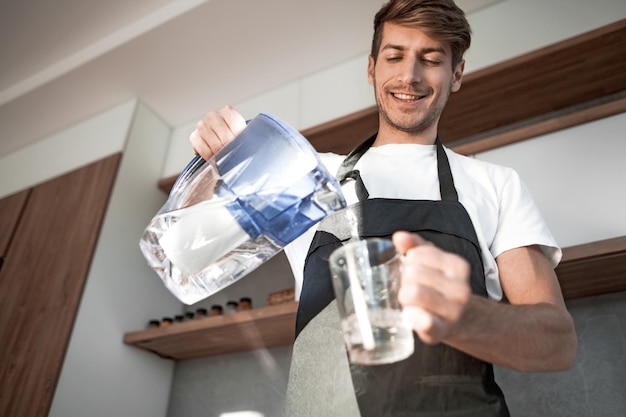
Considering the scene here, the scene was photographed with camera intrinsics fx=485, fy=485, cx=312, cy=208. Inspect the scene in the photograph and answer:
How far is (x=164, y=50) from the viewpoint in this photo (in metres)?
2.12

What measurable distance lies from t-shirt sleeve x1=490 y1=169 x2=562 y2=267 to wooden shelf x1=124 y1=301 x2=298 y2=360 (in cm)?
81

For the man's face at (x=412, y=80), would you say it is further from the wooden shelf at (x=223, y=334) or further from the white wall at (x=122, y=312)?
the white wall at (x=122, y=312)

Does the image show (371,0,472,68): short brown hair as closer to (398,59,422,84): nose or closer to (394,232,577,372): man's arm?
(398,59,422,84): nose

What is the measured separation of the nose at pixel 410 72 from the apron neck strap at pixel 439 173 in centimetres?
13

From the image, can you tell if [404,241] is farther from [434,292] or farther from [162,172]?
[162,172]

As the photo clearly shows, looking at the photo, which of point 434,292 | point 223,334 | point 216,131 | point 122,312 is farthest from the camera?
point 122,312

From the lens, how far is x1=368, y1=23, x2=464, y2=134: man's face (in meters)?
0.97

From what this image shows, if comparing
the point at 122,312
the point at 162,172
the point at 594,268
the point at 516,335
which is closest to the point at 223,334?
the point at 122,312

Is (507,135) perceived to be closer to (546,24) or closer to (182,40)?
(546,24)

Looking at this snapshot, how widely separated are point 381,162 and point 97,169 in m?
1.59

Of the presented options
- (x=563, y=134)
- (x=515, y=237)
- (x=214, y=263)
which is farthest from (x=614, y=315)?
(x=214, y=263)

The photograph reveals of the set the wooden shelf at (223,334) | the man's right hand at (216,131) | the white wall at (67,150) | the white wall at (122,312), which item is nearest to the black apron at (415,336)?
the man's right hand at (216,131)

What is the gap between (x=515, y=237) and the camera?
78 centimetres

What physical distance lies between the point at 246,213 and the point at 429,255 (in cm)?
31
